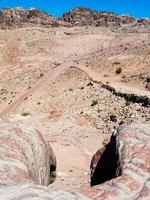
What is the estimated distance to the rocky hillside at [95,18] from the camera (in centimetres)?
16801

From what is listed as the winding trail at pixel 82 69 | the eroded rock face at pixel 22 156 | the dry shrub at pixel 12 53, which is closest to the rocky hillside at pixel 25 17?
the dry shrub at pixel 12 53

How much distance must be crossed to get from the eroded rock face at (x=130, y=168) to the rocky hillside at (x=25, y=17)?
135 metres

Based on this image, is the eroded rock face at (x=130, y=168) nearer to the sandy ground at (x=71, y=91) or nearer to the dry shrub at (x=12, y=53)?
the sandy ground at (x=71, y=91)

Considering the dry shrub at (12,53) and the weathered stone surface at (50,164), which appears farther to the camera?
the dry shrub at (12,53)

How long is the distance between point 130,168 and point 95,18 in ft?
528

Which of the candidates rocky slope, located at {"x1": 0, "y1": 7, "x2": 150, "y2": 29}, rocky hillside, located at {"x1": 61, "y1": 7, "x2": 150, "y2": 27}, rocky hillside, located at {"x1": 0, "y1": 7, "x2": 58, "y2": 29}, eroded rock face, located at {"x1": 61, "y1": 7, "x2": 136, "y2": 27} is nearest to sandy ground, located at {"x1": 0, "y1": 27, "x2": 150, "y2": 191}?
rocky hillside, located at {"x1": 0, "y1": 7, "x2": 58, "y2": 29}

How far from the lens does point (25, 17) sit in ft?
552

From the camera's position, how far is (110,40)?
104 metres

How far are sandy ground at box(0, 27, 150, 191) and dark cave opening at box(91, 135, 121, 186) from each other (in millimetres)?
1753

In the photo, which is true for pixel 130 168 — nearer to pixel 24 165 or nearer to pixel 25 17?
pixel 24 165

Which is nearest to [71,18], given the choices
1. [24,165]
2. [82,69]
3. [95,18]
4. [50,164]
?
[95,18]

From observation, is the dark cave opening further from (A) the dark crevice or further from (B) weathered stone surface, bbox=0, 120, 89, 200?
(A) the dark crevice

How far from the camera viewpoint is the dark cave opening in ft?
70.6

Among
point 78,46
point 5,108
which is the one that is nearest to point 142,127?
point 5,108
